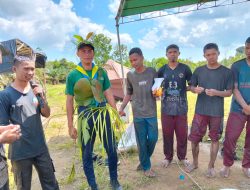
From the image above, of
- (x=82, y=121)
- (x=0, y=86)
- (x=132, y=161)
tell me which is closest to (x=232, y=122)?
(x=132, y=161)

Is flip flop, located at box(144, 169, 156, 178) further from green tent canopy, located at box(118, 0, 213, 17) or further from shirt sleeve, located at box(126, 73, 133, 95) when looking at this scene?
green tent canopy, located at box(118, 0, 213, 17)

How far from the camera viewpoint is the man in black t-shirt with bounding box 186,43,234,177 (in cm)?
305

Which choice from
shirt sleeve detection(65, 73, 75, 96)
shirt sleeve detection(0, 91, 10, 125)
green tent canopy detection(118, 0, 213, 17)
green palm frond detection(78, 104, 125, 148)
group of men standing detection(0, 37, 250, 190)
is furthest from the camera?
green tent canopy detection(118, 0, 213, 17)

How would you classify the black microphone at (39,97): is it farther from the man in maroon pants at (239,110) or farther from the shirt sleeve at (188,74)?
the man in maroon pants at (239,110)

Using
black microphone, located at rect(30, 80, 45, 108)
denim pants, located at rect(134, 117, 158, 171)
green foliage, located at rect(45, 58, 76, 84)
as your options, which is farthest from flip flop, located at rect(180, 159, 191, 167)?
black microphone, located at rect(30, 80, 45, 108)

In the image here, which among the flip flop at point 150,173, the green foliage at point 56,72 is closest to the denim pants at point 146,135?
the flip flop at point 150,173

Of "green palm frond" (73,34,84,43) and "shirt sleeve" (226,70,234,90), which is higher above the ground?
"green palm frond" (73,34,84,43)

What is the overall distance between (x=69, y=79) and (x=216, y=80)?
182 centimetres

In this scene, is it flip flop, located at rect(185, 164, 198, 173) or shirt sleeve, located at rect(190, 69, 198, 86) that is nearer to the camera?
shirt sleeve, located at rect(190, 69, 198, 86)

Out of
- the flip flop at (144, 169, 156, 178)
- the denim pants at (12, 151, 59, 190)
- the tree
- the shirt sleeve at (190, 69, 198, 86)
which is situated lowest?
the flip flop at (144, 169, 156, 178)

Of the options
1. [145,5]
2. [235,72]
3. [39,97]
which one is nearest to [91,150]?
[39,97]

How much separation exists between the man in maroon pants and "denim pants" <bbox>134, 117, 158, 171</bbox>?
976 mm

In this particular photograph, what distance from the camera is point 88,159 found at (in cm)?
288

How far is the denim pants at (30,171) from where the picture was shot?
2333 millimetres
